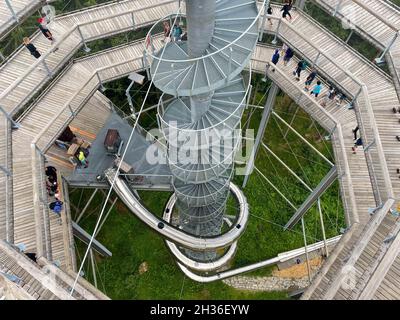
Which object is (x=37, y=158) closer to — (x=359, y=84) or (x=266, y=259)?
(x=359, y=84)

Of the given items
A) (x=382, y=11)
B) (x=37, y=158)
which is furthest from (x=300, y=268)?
(x=37, y=158)

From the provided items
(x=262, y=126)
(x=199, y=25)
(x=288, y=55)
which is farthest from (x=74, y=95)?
(x=262, y=126)

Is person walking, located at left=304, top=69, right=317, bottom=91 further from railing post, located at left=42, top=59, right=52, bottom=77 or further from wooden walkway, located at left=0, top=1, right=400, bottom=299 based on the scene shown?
railing post, located at left=42, top=59, right=52, bottom=77

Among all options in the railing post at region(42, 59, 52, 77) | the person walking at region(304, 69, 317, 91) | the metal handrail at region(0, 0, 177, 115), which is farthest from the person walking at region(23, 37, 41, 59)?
the person walking at region(304, 69, 317, 91)

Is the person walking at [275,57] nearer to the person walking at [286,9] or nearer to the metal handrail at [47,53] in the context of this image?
the person walking at [286,9]

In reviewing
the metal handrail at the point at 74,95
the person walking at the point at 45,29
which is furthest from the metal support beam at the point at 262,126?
the person walking at the point at 45,29

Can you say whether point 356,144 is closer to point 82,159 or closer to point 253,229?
point 253,229
